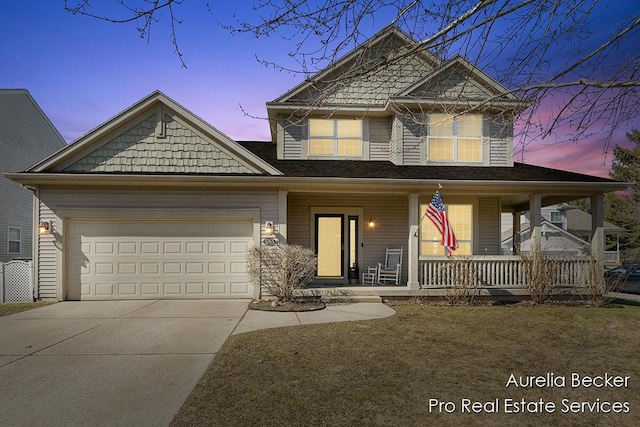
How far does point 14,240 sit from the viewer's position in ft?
52.9

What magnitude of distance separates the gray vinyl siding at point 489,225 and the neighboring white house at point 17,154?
17.6 metres

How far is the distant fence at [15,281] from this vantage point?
9484mm

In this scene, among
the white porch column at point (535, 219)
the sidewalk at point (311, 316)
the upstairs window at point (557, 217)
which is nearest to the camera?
the sidewalk at point (311, 316)

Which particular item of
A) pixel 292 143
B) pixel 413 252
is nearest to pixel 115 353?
pixel 413 252

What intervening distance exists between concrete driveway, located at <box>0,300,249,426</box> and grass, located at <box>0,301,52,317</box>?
0.51m

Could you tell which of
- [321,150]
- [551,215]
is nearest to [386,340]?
[321,150]

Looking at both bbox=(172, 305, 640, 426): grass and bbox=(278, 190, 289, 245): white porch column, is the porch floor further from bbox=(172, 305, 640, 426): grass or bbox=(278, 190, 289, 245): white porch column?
bbox=(172, 305, 640, 426): grass

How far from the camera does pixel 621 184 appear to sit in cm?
973

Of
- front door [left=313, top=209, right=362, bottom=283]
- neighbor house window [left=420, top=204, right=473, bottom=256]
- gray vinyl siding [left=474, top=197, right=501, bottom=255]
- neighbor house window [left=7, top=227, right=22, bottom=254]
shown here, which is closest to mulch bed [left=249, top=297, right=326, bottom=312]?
front door [left=313, top=209, right=362, bottom=283]

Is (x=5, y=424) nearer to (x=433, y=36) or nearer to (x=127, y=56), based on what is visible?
(x=127, y=56)

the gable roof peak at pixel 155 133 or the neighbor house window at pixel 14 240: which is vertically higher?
the gable roof peak at pixel 155 133

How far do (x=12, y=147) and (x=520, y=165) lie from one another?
1997 cm

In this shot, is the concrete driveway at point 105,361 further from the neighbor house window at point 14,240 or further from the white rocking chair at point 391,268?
the neighbor house window at point 14,240

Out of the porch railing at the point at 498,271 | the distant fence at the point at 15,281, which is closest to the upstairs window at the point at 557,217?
the porch railing at the point at 498,271
